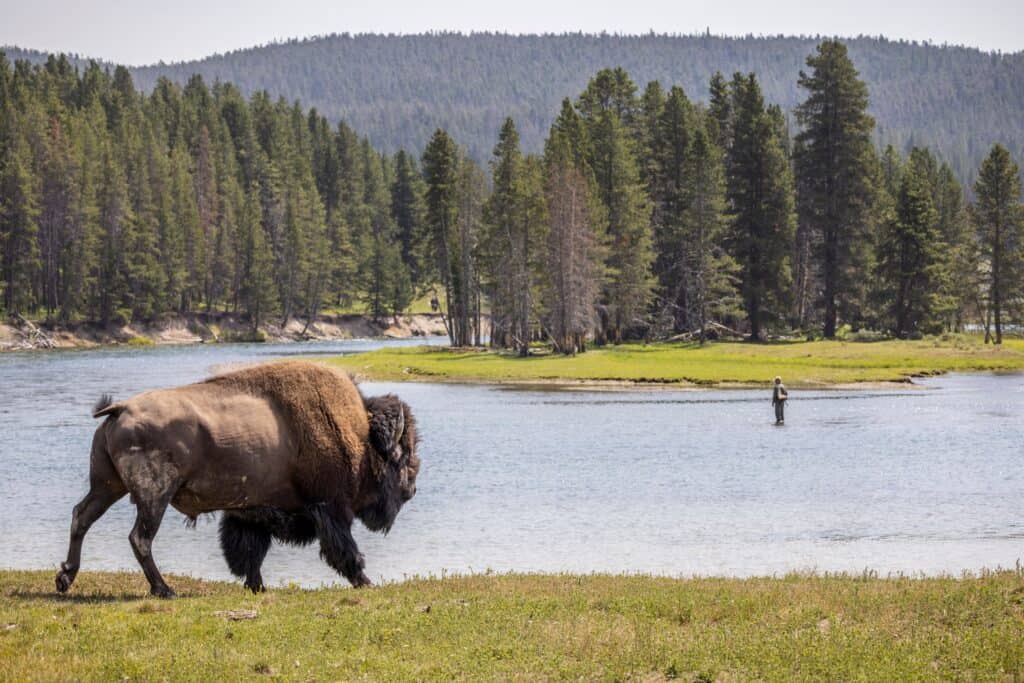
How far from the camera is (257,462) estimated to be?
12344 millimetres

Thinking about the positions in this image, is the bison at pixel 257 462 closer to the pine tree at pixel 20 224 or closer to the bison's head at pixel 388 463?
the bison's head at pixel 388 463

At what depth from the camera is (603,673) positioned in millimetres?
8945

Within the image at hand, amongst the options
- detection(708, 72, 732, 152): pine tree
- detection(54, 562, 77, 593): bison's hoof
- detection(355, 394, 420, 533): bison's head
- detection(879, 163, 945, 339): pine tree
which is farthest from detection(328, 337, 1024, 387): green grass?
detection(54, 562, 77, 593): bison's hoof

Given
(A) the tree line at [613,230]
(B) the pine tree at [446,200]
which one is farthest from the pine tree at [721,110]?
(B) the pine tree at [446,200]

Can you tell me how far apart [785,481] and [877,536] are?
7079 millimetres

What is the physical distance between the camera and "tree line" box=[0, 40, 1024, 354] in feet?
250

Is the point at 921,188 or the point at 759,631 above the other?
the point at 921,188

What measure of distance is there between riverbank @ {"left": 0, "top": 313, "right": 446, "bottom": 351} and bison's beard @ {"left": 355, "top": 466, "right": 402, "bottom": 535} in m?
93.7

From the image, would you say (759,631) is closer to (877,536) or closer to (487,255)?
(877,536)

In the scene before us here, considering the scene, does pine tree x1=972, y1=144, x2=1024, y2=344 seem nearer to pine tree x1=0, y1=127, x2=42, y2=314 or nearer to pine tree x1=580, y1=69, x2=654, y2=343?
pine tree x1=580, y1=69, x2=654, y2=343

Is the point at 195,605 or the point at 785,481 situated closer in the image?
the point at 195,605

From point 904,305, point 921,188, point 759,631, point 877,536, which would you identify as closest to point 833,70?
point 921,188

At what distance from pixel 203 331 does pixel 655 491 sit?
327 ft

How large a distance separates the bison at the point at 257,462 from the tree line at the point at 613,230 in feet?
190
